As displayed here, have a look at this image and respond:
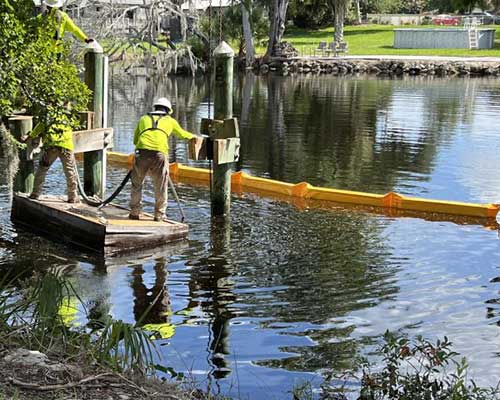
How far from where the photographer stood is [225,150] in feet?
44.5

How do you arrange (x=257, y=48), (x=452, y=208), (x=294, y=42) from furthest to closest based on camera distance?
(x=294, y=42)
(x=257, y=48)
(x=452, y=208)

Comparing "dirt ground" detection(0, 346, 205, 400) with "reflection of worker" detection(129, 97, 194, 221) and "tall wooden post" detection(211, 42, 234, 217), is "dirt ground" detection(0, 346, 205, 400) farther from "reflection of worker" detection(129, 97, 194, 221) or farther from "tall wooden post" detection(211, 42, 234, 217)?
"tall wooden post" detection(211, 42, 234, 217)

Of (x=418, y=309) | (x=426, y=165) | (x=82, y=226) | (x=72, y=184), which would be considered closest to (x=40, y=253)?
(x=82, y=226)

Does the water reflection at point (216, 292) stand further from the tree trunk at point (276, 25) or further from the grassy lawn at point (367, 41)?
the grassy lawn at point (367, 41)

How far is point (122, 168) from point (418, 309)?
386 inches

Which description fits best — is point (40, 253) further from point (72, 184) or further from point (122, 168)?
point (122, 168)

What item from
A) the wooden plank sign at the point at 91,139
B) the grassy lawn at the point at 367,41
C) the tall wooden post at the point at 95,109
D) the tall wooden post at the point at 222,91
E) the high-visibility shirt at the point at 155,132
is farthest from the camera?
the grassy lawn at the point at 367,41

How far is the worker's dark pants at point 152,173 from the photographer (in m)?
12.3

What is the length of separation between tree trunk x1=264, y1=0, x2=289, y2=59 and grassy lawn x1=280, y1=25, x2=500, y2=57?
416 cm

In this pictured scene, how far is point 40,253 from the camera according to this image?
472 inches

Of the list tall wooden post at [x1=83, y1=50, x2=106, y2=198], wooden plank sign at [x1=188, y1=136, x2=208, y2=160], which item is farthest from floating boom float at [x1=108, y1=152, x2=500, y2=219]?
tall wooden post at [x1=83, y1=50, x2=106, y2=198]

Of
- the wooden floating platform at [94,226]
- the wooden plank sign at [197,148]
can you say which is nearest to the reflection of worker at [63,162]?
the wooden floating platform at [94,226]

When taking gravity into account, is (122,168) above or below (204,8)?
below

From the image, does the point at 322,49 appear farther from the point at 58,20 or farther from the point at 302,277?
the point at 302,277
